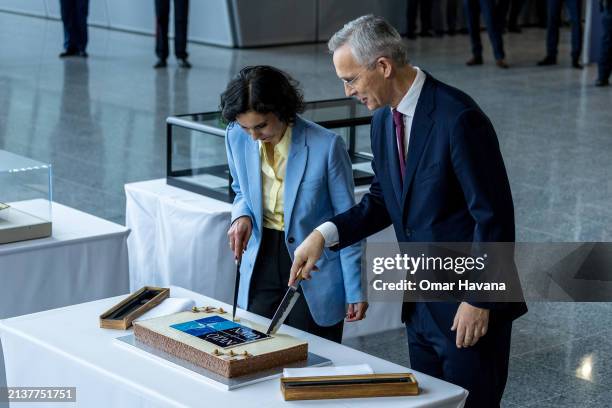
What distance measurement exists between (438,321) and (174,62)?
12005mm

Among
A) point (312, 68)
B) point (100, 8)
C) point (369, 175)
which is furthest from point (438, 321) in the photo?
point (100, 8)

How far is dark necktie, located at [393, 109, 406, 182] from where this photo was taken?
3.11 metres

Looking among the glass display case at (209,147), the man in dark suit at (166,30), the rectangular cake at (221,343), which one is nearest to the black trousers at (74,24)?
the man in dark suit at (166,30)

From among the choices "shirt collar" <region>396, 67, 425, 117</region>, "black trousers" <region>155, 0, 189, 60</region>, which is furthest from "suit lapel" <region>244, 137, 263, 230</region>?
"black trousers" <region>155, 0, 189, 60</region>

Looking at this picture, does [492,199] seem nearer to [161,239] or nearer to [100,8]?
[161,239]

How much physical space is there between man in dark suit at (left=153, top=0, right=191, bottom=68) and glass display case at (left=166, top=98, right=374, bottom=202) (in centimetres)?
834

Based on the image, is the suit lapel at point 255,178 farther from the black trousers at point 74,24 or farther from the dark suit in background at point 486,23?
the black trousers at point 74,24

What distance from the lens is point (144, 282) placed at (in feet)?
18.1

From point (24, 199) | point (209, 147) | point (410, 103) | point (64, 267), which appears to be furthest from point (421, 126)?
point (209, 147)

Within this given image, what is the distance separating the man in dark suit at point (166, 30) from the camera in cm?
1375

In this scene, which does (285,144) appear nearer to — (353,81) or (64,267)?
(353,81)

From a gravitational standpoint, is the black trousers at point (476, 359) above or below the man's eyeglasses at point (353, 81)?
below

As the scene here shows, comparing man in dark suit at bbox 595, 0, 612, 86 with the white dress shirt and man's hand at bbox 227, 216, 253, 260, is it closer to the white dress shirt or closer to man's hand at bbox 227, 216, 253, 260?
man's hand at bbox 227, 216, 253, 260

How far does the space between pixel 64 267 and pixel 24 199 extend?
38 cm
